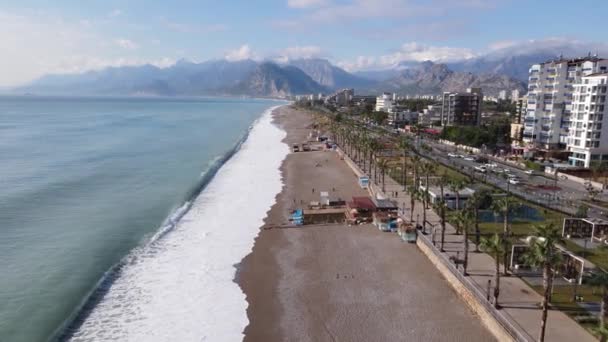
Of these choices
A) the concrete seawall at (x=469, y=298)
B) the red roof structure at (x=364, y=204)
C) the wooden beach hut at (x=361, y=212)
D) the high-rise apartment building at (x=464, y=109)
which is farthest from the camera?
the high-rise apartment building at (x=464, y=109)

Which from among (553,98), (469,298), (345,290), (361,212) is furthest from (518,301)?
(553,98)

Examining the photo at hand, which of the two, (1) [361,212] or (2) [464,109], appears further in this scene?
(2) [464,109]

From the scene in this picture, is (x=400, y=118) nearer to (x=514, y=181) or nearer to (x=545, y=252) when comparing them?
(x=514, y=181)

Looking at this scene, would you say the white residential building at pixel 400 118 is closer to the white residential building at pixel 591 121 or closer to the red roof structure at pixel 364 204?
the white residential building at pixel 591 121

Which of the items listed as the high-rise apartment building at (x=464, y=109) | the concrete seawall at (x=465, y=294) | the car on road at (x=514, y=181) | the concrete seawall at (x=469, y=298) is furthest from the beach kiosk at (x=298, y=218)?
the high-rise apartment building at (x=464, y=109)

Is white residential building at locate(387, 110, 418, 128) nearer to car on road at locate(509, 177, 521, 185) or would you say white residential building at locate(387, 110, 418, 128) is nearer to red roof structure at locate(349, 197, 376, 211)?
car on road at locate(509, 177, 521, 185)

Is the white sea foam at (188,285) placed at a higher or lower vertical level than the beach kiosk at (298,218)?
lower
